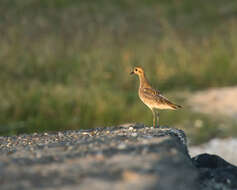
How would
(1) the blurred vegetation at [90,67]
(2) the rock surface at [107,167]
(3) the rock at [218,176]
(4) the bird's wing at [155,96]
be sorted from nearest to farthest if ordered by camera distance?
(2) the rock surface at [107,167] < (3) the rock at [218,176] < (4) the bird's wing at [155,96] < (1) the blurred vegetation at [90,67]

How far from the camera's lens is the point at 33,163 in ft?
11.7

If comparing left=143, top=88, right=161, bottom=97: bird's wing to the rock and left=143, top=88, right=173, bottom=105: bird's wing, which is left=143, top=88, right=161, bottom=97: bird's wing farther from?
the rock

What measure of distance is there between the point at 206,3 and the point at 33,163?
68.3 ft

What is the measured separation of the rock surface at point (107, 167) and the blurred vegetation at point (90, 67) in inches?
200

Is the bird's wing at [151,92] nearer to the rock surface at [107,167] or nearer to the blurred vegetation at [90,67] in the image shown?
the rock surface at [107,167]

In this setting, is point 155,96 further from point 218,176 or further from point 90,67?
point 90,67

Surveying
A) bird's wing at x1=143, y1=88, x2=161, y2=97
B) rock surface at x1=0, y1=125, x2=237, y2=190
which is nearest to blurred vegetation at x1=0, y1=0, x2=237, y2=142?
bird's wing at x1=143, y1=88, x2=161, y2=97

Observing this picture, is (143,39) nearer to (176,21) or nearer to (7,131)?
(176,21)

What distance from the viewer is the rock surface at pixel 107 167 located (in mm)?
3094

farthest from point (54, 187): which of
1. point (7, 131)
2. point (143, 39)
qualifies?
point (143, 39)

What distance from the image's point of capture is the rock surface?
3.09 metres

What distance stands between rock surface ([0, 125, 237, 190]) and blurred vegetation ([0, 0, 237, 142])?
5.07m

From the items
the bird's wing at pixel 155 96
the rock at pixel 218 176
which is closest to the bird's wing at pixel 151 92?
the bird's wing at pixel 155 96

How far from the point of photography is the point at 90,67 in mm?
11664
